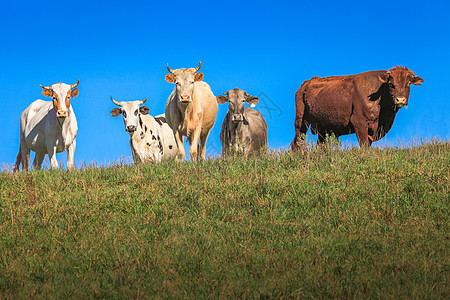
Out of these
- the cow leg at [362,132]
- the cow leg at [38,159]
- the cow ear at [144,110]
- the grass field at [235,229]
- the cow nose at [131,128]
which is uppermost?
the cow ear at [144,110]

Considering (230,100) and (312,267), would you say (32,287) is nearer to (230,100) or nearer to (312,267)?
(312,267)

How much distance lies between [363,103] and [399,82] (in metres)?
1.13

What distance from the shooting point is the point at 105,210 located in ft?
32.7

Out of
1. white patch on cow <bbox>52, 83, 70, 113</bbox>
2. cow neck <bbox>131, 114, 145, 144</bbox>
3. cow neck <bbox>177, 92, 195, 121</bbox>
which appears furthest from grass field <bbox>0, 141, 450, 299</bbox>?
cow neck <bbox>131, 114, 145, 144</bbox>

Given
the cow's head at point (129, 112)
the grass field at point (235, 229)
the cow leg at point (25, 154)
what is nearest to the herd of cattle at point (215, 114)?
the cow's head at point (129, 112)

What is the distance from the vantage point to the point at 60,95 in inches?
623

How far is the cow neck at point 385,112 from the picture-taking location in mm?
15453

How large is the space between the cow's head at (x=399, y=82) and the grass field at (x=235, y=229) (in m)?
2.76

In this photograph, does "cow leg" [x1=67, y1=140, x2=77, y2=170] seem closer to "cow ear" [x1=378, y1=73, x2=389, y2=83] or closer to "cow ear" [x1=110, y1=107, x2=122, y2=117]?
"cow ear" [x1=110, y1=107, x2=122, y2=117]

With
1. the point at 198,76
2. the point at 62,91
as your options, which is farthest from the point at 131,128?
the point at 198,76

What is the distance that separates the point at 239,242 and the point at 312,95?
32.1ft

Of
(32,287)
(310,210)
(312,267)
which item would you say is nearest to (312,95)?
(310,210)

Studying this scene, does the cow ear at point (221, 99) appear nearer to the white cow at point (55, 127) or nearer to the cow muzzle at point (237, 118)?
the cow muzzle at point (237, 118)

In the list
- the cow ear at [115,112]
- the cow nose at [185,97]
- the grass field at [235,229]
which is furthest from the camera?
the cow ear at [115,112]
